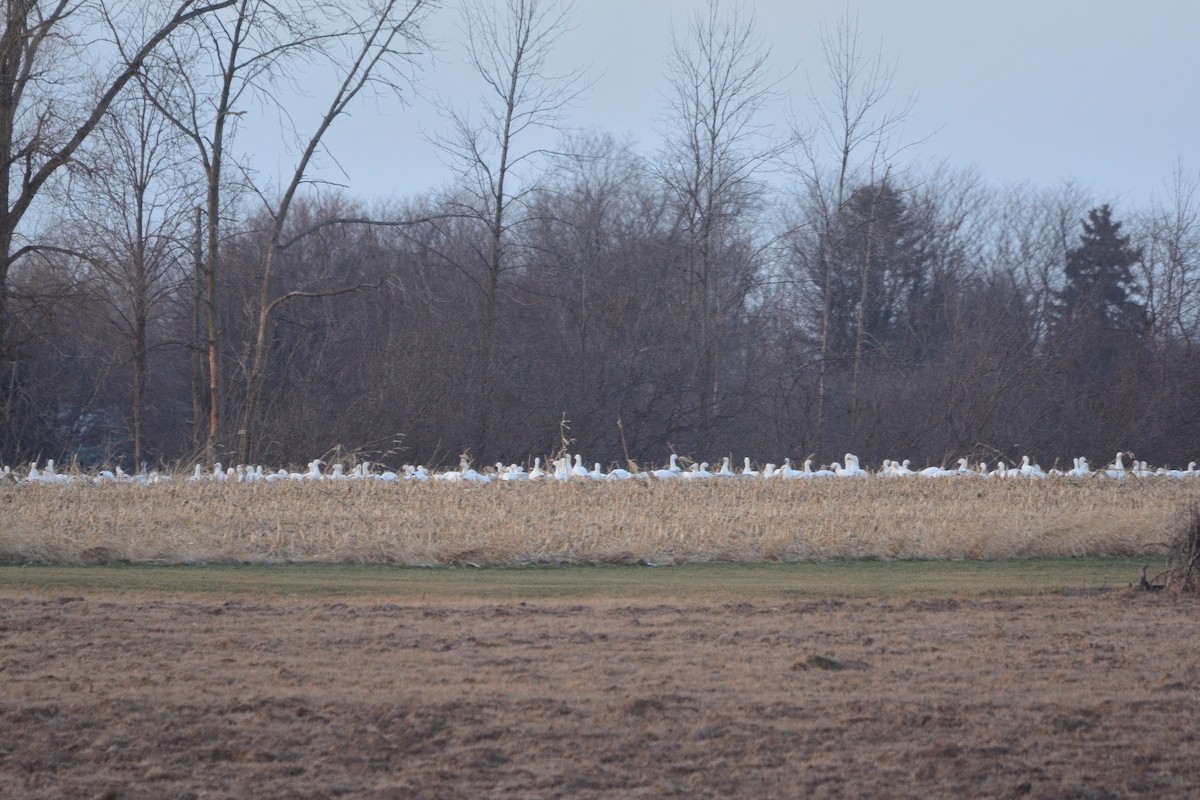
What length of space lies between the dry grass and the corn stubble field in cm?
28

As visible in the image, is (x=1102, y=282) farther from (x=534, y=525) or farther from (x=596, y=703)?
(x=596, y=703)

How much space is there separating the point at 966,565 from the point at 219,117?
71.3 feet

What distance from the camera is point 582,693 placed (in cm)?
749

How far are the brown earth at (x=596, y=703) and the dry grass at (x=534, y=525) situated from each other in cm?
476

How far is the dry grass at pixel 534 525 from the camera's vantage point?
15.5 metres

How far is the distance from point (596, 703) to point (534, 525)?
31.0 ft

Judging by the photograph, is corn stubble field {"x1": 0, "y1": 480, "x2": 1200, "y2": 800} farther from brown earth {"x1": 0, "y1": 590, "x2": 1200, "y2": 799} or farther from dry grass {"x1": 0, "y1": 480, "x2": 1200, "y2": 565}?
dry grass {"x1": 0, "y1": 480, "x2": 1200, "y2": 565}

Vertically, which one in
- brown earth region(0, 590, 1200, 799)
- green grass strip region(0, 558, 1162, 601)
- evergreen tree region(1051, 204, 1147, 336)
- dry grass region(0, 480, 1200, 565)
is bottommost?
brown earth region(0, 590, 1200, 799)

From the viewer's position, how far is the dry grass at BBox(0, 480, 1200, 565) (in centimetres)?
1549

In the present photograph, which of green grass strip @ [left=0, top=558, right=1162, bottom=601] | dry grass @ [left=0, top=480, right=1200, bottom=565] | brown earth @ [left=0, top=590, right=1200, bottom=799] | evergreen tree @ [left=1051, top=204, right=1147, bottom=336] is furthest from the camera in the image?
evergreen tree @ [left=1051, top=204, right=1147, bottom=336]

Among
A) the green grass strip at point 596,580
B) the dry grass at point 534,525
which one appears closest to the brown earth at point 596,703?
the green grass strip at point 596,580

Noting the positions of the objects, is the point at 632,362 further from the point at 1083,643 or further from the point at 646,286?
the point at 1083,643

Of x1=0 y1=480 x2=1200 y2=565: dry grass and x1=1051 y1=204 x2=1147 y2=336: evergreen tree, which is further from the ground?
x1=1051 y1=204 x2=1147 y2=336: evergreen tree

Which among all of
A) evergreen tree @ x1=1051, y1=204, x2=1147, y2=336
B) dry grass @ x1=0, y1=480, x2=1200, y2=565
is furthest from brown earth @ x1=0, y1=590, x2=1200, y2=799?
evergreen tree @ x1=1051, y1=204, x2=1147, y2=336
